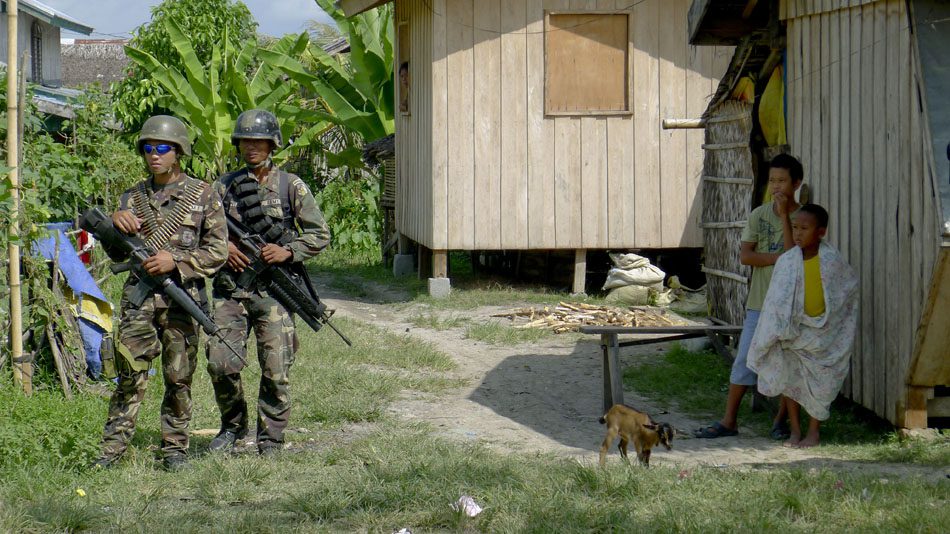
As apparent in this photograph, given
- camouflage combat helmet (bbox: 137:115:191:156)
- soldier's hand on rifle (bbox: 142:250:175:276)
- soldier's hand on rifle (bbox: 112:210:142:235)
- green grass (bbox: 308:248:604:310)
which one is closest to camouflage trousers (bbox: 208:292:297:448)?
soldier's hand on rifle (bbox: 142:250:175:276)

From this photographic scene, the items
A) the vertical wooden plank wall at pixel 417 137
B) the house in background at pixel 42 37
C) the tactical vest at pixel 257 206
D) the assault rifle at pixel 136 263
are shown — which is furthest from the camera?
the house in background at pixel 42 37

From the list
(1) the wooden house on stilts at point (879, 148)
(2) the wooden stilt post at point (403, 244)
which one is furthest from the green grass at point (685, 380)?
(2) the wooden stilt post at point (403, 244)

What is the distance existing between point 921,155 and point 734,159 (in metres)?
3.26

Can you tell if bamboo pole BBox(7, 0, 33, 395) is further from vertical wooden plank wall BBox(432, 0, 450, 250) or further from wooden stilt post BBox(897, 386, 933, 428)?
vertical wooden plank wall BBox(432, 0, 450, 250)

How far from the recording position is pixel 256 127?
643cm

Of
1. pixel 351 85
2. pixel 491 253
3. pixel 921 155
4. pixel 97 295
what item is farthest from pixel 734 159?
pixel 351 85

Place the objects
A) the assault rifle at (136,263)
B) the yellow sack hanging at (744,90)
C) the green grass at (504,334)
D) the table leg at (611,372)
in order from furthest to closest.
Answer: the green grass at (504,334) → the yellow sack hanging at (744,90) → the table leg at (611,372) → the assault rifle at (136,263)

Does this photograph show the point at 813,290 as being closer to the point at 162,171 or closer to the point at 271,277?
the point at 271,277

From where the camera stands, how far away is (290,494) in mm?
5508

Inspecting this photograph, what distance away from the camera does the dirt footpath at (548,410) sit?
669 centimetres

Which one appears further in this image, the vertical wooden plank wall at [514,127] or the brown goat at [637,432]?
the vertical wooden plank wall at [514,127]

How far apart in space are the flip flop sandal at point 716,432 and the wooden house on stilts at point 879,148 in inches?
33.3

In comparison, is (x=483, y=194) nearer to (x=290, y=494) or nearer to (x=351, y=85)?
(x=351, y=85)

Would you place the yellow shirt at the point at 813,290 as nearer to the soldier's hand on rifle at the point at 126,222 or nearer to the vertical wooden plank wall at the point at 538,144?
the soldier's hand on rifle at the point at 126,222
